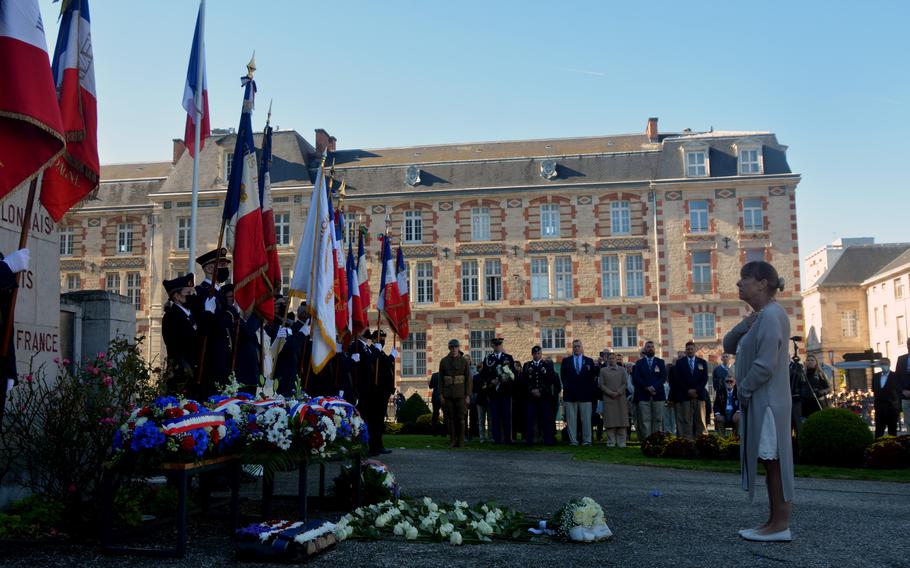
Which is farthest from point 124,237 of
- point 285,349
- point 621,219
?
point 285,349

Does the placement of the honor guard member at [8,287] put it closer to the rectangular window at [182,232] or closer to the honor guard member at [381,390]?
the honor guard member at [381,390]

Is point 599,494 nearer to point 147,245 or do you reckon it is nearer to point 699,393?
point 699,393

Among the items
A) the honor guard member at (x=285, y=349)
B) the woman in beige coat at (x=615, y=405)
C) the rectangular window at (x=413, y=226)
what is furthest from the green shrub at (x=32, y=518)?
the rectangular window at (x=413, y=226)

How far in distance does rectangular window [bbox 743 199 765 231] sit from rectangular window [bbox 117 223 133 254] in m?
32.0

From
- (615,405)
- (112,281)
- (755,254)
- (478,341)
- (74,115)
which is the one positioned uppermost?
(755,254)

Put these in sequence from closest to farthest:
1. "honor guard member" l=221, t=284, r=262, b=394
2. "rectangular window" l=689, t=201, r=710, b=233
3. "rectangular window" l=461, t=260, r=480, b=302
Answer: "honor guard member" l=221, t=284, r=262, b=394 → "rectangular window" l=689, t=201, r=710, b=233 → "rectangular window" l=461, t=260, r=480, b=302

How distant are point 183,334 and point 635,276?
34116mm

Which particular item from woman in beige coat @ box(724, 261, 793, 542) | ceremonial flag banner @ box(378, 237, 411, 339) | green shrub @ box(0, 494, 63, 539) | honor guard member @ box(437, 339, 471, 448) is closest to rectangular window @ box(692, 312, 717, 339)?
ceremonial flag banner @ box(378, 237, 411, 339)

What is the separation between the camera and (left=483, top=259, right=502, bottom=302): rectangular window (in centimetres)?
4175

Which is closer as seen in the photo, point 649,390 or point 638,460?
point 638,460

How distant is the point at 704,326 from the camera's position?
130 feet

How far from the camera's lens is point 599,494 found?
9570 millimetres

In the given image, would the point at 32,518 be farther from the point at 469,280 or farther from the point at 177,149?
the point at 177,149

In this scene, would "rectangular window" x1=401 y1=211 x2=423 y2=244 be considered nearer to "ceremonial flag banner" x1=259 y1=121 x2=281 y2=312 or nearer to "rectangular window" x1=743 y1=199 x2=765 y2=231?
"rectangular window" x1=743 y1=199 x2=765 y2=231
